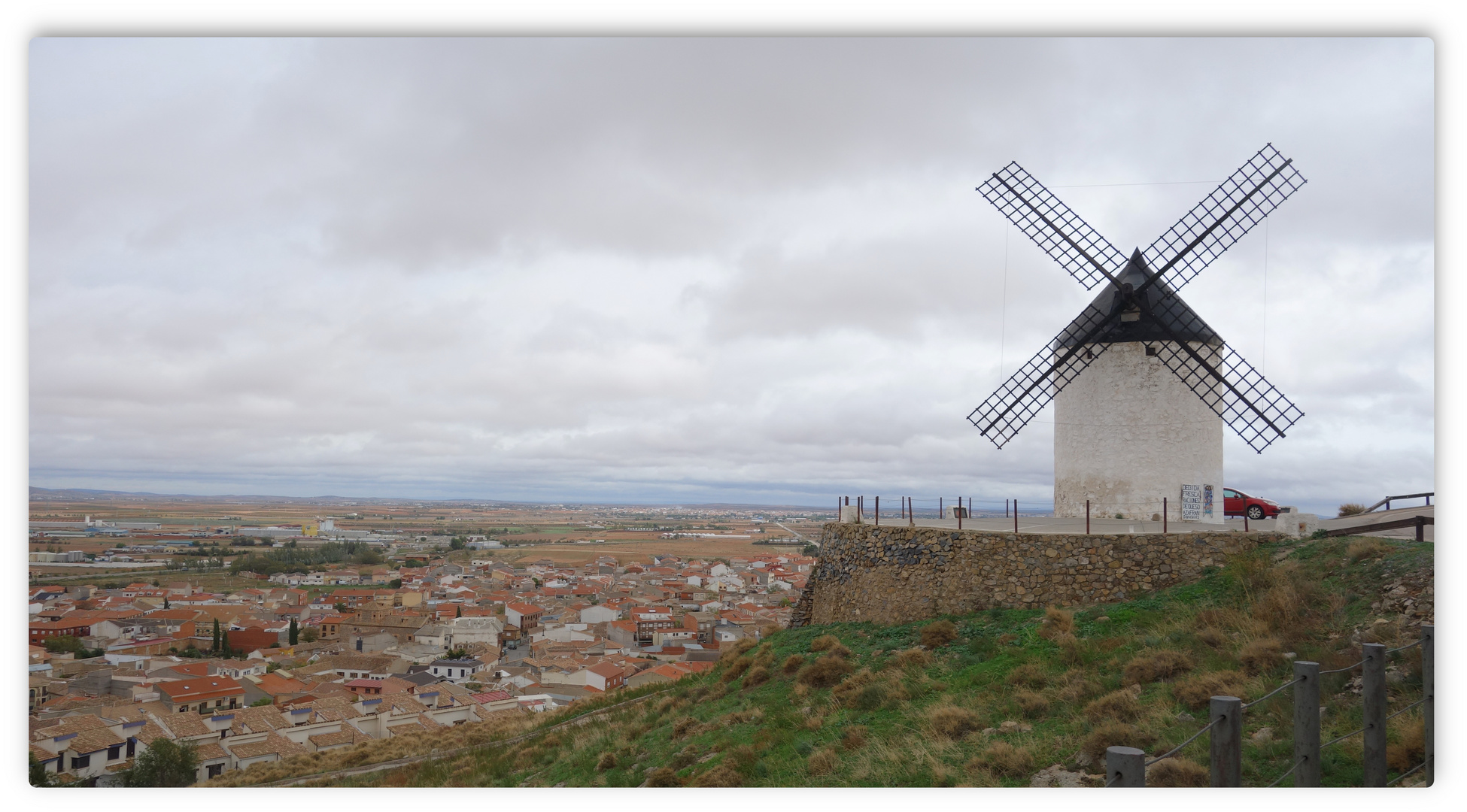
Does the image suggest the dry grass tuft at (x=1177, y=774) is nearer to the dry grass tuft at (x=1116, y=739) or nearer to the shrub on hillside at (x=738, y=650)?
the dry grass tuft at (x=1116, y=739)

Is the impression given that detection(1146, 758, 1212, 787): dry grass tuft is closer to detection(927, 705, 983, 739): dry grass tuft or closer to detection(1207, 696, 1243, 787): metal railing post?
detection(1207, 696, 1243, 787): metal railing post

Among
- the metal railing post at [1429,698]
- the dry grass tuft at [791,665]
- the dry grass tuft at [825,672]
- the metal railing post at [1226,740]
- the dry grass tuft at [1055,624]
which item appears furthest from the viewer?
the dry grass tuft at [791,665]

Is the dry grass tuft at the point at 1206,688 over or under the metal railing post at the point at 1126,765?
under

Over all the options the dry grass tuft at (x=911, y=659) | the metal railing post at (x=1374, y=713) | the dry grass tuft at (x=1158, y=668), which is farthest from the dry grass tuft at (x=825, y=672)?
the metal railing post at (x=1374, y=713)

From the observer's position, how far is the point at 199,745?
28.7 meters

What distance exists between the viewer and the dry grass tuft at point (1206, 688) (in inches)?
325

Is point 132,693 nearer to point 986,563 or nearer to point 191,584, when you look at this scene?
point 986,563

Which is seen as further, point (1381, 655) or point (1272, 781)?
point (1272, 781)

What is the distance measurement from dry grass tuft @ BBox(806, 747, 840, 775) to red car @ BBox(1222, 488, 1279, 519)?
48.5 ft

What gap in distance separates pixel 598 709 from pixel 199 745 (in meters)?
19.5

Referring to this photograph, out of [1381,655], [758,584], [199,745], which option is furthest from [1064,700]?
[758,584]

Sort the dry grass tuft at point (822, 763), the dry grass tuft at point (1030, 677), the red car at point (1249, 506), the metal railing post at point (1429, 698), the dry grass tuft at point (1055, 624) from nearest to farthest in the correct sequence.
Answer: the metal railing post at point (1429, 698), the dry grass tuft at point (822, 763), the dry grass tuft at point (1030, 677), the dry grass tuft at point (1055, 624), the red car at point (1249, 506)

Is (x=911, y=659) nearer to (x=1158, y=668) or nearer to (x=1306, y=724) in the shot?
(x=1158, y=668)

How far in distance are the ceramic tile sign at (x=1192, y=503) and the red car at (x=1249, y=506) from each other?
14.4 ft
